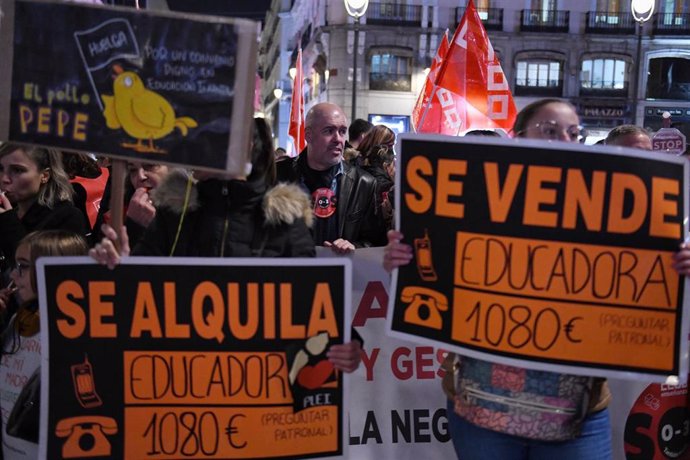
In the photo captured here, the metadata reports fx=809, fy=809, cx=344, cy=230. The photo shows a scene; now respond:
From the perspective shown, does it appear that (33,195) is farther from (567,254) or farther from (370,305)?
(567,254)

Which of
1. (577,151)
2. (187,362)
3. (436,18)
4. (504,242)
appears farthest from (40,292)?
(436,18)

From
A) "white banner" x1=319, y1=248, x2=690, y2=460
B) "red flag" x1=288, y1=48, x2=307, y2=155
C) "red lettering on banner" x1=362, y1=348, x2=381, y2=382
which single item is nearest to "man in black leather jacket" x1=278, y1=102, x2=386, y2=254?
"white banner" x1=319, y1=248, x2=690, y2=460

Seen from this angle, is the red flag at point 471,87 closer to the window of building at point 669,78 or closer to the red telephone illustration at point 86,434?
the red telephone illustration at point 86,434

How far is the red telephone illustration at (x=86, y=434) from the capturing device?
8.80ft

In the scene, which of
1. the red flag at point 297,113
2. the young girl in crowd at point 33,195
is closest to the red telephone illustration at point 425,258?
the young girl in crowd at point 33,195

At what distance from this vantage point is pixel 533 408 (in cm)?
240

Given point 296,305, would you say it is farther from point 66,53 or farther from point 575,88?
point 575,88

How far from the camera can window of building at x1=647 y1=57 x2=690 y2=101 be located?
3139 centimetres

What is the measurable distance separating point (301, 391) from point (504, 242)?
0.84 metres

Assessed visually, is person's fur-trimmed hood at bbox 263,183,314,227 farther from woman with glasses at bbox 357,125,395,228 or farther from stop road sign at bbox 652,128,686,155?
stop road sign at bbox 652,128,686,155

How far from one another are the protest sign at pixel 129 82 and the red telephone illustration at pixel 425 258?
2.09ft

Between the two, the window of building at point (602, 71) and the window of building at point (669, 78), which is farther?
the window of building at point (602, 71)

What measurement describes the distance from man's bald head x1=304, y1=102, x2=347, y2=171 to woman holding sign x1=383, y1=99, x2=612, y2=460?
A: 206cm

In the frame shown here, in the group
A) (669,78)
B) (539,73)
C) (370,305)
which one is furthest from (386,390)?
(669,78)
